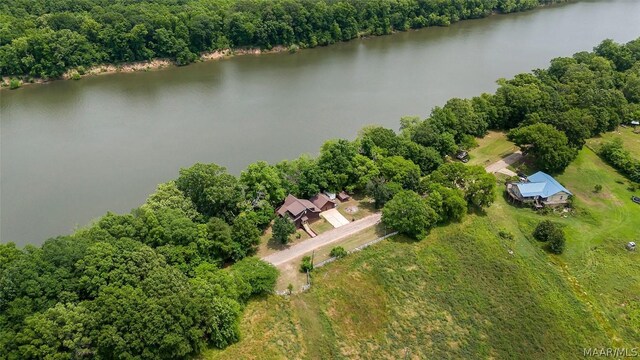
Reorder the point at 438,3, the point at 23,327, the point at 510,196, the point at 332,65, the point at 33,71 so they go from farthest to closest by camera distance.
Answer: the point at 438,3 < the point at 332,65 < the point at 33,71 < the point at 510,196 < the point at 23,327

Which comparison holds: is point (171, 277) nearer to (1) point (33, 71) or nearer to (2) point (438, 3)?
(1) point (33, 71)

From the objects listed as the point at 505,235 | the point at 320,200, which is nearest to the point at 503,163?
the point at 505,235

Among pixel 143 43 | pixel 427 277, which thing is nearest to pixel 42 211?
pixel 427 277

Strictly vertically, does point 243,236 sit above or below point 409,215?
above

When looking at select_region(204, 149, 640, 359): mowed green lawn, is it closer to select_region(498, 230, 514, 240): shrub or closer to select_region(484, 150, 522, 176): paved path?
select_region(498, 230, 514, 240): shrub

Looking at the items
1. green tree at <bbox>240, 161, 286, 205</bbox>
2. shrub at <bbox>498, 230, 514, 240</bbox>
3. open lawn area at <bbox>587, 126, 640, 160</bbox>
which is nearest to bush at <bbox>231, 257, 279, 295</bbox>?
green tree at <bbox>240, 161, 286, 205</bbox>

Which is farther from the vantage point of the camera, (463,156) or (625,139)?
(625,139)

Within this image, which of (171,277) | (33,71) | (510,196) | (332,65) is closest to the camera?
(171,277)

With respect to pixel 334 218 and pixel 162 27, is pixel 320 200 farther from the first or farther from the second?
pixel 162 27
